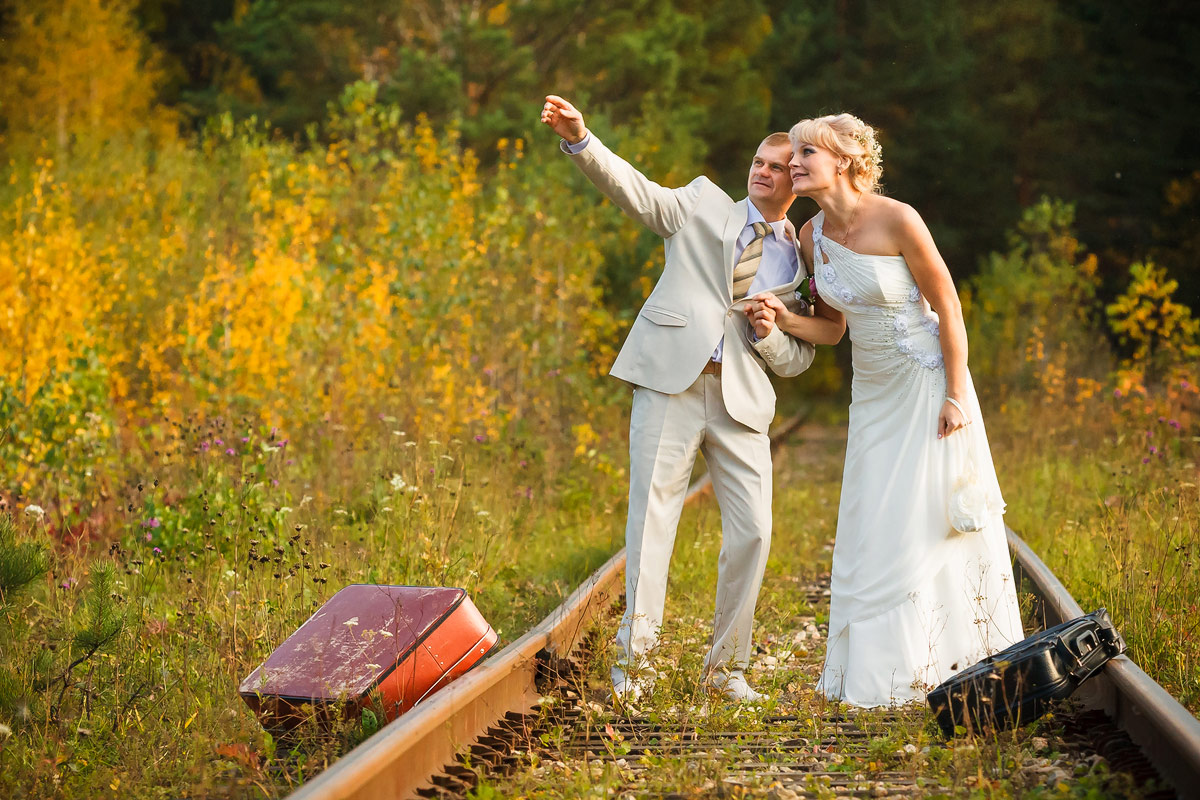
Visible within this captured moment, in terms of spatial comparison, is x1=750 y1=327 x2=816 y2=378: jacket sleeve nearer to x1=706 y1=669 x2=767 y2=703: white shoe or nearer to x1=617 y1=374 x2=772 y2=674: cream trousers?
x1=617 y1=374 x2=772 y2=674: cream trousers

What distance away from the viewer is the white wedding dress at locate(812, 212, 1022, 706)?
4.50 meters

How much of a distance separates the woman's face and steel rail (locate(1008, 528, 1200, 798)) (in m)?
1.96

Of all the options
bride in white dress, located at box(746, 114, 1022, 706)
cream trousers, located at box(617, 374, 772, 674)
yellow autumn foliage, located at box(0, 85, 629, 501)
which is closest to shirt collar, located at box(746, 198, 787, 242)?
bride in white dress, located at box(746, 114, 1022, 706)

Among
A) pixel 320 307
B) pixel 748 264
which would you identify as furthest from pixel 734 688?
pixel 320 307

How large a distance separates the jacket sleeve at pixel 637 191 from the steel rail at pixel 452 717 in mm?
1502

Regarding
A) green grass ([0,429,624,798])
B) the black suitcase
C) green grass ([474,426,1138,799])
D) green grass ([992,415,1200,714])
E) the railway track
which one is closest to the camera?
the railway track

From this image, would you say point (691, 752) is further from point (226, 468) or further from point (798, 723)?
point (226, 468)

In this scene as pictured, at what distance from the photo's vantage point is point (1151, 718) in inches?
131

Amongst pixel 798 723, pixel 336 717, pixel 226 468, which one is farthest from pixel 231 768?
pixel 226 468

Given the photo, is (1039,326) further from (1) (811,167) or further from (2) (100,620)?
(2) (100,620)

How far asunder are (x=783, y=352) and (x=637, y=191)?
0.82m

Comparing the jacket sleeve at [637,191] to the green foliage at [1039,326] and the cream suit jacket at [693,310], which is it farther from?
the green foliage at [1039,326]

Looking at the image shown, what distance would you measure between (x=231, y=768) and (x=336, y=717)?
0.35 metres

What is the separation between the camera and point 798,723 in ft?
13.4
